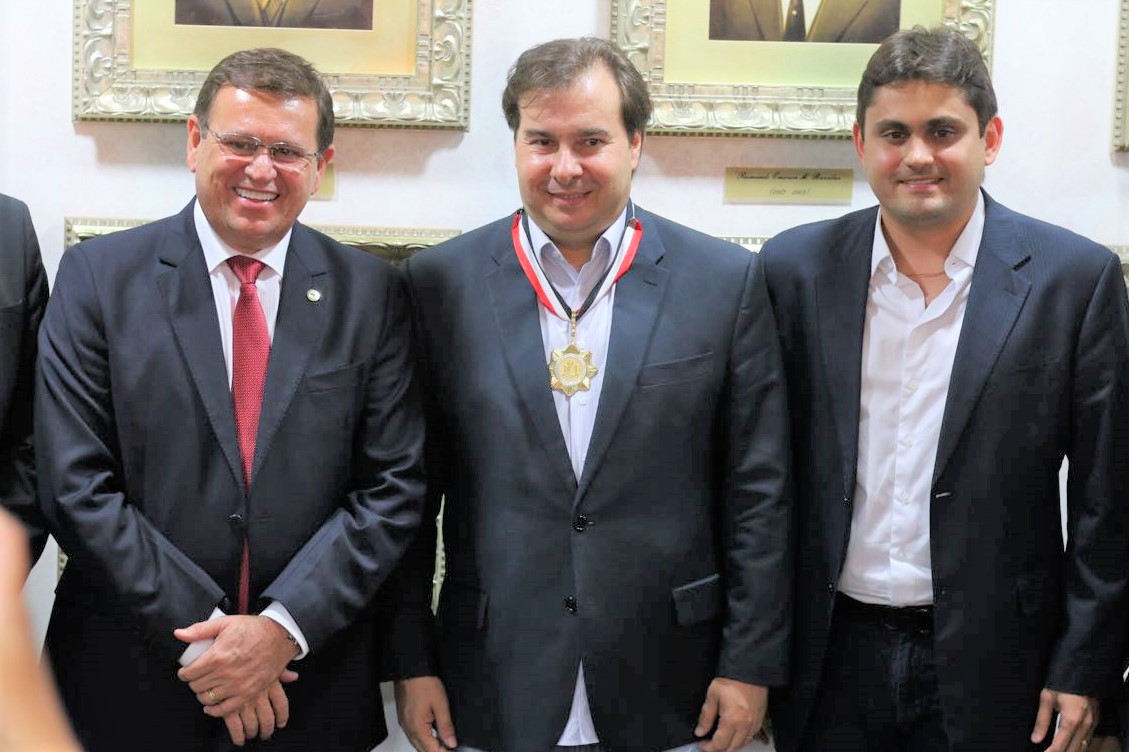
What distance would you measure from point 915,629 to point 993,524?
0.92 feet

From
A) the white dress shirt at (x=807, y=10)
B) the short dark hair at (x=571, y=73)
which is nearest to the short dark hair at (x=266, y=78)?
the short dark hair at (x=571, y=73)

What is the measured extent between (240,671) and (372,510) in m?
0.42

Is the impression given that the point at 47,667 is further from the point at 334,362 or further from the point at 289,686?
the point at 334,362

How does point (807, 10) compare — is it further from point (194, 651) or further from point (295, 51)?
point (194, 651)

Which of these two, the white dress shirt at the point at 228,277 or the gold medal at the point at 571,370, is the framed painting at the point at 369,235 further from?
the gold medal at the point at 571,370

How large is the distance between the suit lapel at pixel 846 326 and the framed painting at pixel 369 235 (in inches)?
41.9

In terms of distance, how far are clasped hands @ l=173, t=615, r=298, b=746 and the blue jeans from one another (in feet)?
3.83

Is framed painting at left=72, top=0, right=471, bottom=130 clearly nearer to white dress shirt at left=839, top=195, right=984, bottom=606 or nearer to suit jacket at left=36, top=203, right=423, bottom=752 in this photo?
suit jacket at left=36, top=203, right=423, bottom=752

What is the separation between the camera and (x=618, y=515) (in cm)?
288

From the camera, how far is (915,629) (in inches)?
116

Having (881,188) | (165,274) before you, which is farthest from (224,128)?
(881,188)

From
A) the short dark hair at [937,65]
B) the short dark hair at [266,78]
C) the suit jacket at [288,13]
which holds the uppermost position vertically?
the suit jacket at [288,13]

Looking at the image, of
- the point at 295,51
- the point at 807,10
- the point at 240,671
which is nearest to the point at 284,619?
the point at 240,671

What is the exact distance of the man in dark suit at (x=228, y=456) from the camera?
2.76m
